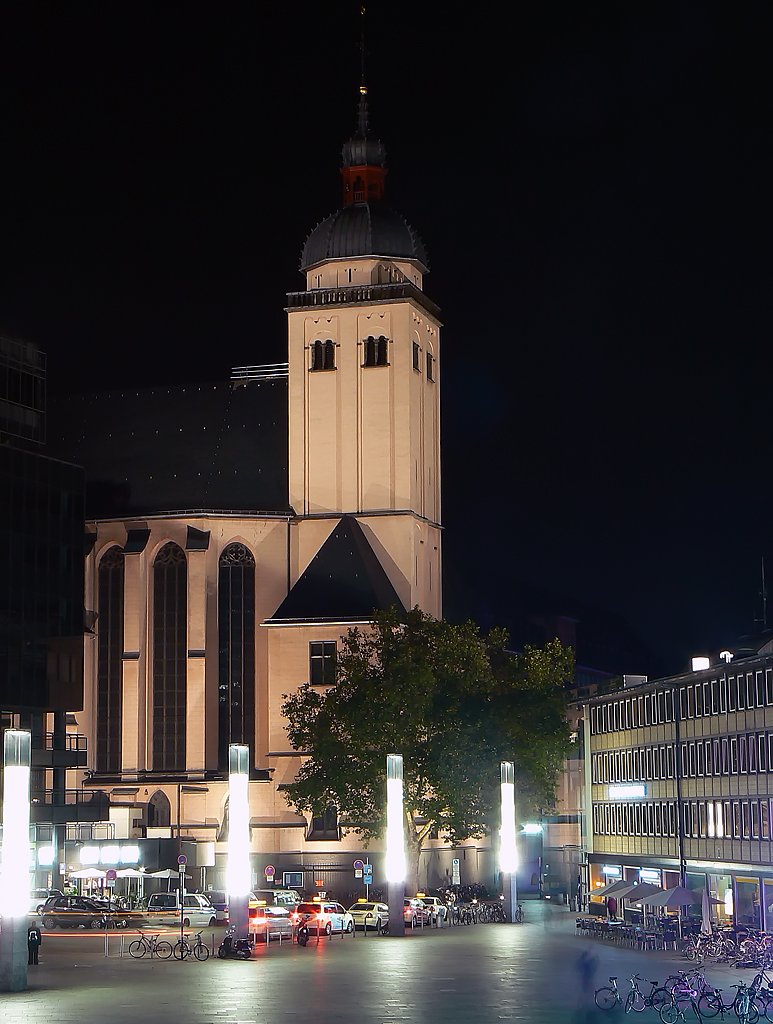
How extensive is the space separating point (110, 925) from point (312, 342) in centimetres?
4174

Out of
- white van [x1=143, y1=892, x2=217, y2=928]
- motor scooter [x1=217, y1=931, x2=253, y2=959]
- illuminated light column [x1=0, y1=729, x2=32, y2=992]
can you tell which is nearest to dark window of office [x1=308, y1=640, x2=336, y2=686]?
white van [x1=143, y1=892, x2=217, y2=928]

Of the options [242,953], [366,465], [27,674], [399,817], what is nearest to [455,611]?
[366,465]

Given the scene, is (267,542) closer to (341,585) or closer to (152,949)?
(341,585)

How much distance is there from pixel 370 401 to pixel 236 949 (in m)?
55.4

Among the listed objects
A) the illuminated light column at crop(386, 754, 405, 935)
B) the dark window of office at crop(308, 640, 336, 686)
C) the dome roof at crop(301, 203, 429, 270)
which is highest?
the dome roof at crop(301, 203, 429, 270)

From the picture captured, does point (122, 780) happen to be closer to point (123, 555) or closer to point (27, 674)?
point (123, 555)

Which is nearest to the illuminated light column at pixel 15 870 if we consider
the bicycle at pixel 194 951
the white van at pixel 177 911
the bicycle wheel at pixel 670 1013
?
the bicycle at pixel 194 951

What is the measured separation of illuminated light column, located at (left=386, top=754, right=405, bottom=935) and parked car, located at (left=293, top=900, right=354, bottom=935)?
3136 millimetres

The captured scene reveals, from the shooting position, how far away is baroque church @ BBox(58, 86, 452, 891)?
105m

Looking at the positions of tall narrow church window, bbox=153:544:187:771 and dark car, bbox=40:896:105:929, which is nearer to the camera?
dark car, bbox=40:896:105:929

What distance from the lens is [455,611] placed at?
140 metres

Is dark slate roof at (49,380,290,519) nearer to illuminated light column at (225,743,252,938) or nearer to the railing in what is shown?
the railing

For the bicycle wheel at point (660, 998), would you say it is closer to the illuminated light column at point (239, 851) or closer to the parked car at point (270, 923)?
the illuminated light column at point (239, 851)

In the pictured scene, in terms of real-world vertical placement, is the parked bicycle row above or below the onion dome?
below
